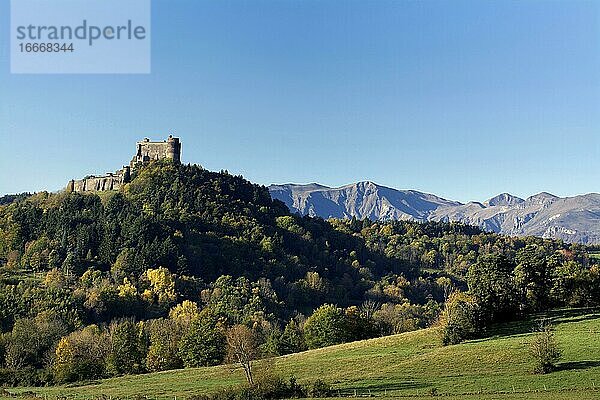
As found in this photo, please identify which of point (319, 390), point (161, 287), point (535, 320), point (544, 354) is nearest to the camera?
point (319, 390)

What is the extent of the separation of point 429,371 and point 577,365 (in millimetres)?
15350

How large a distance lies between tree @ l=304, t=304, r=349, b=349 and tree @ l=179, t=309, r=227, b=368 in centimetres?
1628

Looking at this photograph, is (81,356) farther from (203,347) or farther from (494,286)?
(494,286)

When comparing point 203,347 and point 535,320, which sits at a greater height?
point 535,320

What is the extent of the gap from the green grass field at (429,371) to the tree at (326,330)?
41.9 ft

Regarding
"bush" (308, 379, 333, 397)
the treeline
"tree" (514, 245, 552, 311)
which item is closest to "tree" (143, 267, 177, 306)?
the treeline

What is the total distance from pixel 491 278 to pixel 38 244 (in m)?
132

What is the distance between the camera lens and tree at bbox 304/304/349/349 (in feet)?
356

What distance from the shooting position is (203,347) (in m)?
99.9

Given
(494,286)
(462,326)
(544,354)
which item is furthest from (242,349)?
(494,286)

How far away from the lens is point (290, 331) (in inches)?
4358

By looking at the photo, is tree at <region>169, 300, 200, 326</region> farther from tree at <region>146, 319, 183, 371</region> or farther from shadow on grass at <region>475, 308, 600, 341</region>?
shadow on grass at <region>475, 308, 600, 341</region>

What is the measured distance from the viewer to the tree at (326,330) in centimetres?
10850

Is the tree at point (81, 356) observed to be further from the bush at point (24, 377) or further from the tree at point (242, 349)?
the tree at point (242, 349)
